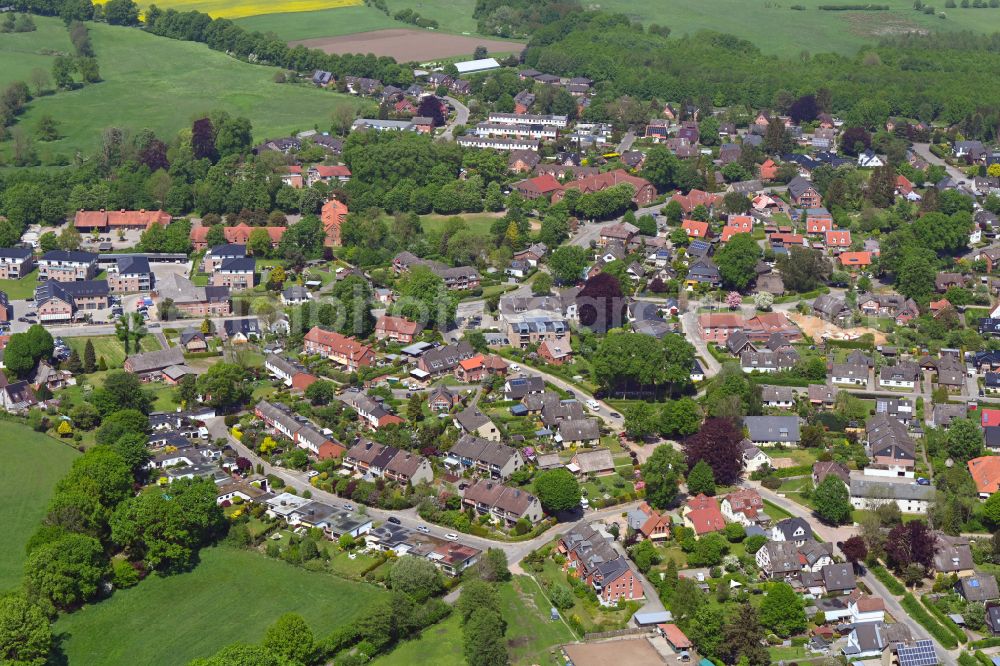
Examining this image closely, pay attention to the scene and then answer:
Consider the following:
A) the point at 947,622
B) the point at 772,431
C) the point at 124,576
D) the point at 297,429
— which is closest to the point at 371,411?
the point at 297,429

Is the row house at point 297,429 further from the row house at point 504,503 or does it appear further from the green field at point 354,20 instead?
the green field at point 354,20

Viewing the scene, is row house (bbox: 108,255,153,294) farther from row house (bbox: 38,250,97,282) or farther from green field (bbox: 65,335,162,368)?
green field (bbox: 65,335,162,368)

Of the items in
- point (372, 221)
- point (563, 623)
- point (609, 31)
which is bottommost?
point (563, 623)

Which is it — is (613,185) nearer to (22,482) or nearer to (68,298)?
(68,298)

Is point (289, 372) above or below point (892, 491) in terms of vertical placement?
above

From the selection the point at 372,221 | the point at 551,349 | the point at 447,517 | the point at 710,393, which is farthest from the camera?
the point at 372,221

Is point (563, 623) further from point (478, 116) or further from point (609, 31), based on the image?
point (609, 31)

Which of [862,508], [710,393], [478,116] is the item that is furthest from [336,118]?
[862,508]
